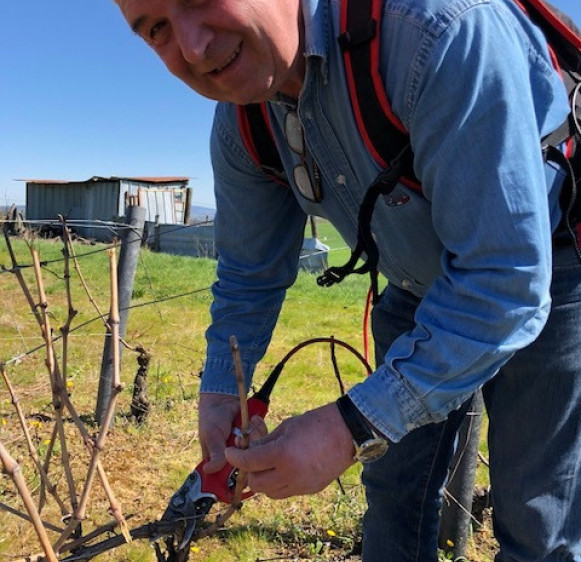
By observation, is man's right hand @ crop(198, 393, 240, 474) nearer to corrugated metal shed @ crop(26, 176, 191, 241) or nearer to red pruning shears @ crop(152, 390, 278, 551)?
red pruning shears @ crop(152, 390, 278, 551)

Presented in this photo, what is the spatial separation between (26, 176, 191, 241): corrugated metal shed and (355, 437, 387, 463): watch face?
83.3ft

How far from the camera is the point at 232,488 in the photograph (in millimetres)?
1515

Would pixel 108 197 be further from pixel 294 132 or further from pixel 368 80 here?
pixel 368 80

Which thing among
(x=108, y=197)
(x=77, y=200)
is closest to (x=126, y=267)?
(x=108, y=197)

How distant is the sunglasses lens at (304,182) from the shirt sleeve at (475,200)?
406mm

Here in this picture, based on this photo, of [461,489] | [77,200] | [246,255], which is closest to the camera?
[246,255]

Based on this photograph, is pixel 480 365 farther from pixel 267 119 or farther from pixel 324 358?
pixel 324 358

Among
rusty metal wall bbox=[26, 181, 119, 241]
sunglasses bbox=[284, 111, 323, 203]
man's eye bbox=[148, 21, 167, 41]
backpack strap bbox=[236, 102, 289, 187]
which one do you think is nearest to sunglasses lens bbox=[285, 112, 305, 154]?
sunglasses bbox=[284, 111, 323, 203]

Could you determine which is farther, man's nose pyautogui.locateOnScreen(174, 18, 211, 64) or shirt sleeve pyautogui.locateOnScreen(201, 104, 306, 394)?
shirt sleeve pyautogui.locateOnScreen(201, 104, 306, 394)

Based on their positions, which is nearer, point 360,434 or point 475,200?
point 475,200

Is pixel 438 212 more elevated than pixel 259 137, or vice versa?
pixel 259 137

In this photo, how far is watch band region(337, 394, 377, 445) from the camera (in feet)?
3.78

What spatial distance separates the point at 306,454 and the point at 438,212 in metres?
0.51

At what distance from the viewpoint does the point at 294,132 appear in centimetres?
145
